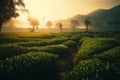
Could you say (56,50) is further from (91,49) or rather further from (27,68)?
(27,68)

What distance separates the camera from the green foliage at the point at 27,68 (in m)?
13.6

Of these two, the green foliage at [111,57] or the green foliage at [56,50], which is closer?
the green foliage at [111,57]

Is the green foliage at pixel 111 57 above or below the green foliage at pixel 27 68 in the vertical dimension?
above

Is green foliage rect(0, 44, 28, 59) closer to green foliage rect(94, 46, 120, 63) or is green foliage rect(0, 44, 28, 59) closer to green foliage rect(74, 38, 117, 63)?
green foliage rect(74, 38, 117, 63)

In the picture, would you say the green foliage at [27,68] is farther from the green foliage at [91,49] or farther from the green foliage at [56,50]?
the green foliage at [56,50]

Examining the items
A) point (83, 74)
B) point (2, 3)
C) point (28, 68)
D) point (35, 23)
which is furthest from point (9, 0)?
point (35, 23)

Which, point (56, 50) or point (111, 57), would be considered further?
point (56, 50)

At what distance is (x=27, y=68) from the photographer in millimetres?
15070

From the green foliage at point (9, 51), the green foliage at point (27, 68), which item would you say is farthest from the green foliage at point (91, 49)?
the green foliage at point (9, 51)

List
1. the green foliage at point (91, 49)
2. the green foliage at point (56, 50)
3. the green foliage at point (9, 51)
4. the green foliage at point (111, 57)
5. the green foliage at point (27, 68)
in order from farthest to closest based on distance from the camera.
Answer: the green foliage at point (56, 50)
the green foliage at point (9, 51)
the green foliage at point (91, 49)
the green foliage at point (111, 57)
the green foliage at point (27, 68)

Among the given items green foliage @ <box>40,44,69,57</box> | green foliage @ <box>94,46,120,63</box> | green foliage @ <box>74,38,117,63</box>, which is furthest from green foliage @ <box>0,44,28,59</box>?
green foliage @ <box>94,46,120,63</box>

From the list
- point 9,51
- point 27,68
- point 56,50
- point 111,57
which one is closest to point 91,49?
point 56,50

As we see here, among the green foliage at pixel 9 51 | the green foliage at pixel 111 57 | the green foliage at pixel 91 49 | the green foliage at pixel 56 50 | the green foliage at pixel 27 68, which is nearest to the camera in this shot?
the green foliage at pixel 27 68

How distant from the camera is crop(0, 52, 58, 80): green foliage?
535 inches
